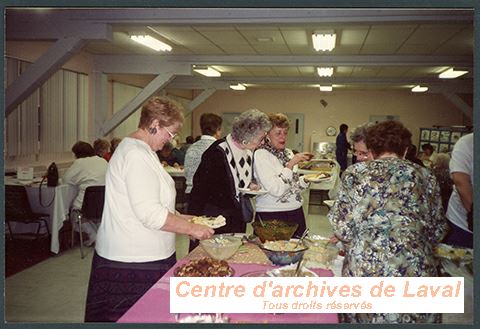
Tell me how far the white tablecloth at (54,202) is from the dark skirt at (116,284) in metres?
2.79

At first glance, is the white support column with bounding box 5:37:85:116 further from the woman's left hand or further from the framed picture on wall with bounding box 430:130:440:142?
the framed picture on wall with bounding box 430:130:440:142

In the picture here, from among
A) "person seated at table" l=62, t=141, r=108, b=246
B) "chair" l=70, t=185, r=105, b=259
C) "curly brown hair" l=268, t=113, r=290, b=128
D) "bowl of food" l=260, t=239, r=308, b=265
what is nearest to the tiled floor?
"person seated at table" l=62, t=141, r=108, b=246

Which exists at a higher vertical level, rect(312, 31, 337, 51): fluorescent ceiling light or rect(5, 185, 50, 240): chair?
rect(312, 31, 337, 51): fluorescent ceiling light

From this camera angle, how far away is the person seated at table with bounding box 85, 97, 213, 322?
5.73 feet

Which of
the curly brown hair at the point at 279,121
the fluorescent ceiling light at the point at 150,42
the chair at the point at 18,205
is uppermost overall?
the fluorescent ceiling light at the point at 150,42

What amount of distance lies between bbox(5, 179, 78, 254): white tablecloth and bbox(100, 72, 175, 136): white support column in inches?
99.2

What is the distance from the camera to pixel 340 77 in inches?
400

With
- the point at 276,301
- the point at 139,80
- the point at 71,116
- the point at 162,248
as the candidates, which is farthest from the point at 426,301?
the point at 139,80

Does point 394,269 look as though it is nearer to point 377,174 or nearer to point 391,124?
point 377,174

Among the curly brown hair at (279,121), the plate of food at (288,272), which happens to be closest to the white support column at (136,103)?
the curly brown hair at (279,121)

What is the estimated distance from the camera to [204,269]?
1657mm

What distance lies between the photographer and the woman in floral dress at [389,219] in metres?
→ 1.66

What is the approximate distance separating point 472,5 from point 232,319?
156cm

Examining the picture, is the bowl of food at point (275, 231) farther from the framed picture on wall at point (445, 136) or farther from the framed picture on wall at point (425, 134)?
the framed picture on wall at point (425, 134)
